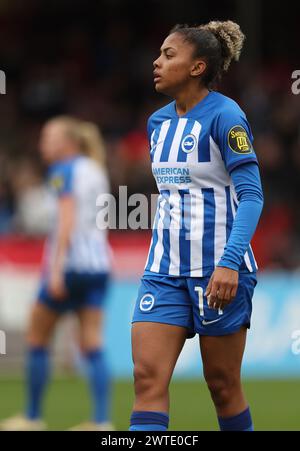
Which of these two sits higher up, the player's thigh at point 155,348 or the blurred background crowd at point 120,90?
the blurred background crowd at point 120,90

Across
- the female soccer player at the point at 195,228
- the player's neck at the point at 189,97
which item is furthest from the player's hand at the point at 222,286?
the player's neck at the point at 189,97

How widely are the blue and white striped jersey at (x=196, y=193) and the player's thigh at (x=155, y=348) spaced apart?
Answer: 0.28 meters

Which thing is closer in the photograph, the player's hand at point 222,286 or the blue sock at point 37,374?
the player's hand at point 222,286

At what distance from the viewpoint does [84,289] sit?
867 centimetres

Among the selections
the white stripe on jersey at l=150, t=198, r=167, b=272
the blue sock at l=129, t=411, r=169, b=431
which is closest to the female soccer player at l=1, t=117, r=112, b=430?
the white stripe on jersey at l=150, t=198, r=167, b=272

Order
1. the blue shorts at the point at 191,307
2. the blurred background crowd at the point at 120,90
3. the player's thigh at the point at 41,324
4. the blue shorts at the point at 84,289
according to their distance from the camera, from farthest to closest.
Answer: the blurred background crowd at the point at 120,90
the blue shorts at the point at 84,289
the player's thigh at the point at 41,324
the blue shorts at the point at 191,307

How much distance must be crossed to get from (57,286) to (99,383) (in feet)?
2.68

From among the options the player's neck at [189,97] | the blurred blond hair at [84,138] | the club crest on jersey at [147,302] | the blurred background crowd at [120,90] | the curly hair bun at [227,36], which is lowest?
the club crest on jersey at [147,302]

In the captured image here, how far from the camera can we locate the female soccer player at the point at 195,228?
508cm

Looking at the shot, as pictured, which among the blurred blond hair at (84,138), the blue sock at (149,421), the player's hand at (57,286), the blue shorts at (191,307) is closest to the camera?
the blue sock at (149,421)

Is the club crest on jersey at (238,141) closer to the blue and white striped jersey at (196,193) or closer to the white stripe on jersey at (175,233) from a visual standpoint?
the blue and white striped jersey at (196,193)

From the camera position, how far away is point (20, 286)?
475 inches

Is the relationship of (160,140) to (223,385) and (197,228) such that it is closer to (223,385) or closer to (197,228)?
(197,228)

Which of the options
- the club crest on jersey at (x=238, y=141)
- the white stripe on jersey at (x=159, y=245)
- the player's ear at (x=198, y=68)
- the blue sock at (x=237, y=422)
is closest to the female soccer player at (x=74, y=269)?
the blue sock at (x=237, y=422)
